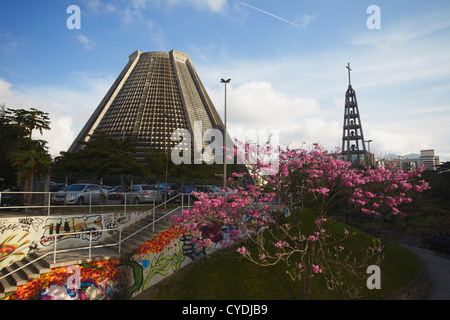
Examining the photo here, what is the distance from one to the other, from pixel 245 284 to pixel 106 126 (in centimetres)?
8598

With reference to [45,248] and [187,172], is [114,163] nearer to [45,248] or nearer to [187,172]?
[187,172]

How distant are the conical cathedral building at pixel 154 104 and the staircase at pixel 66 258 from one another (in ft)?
216

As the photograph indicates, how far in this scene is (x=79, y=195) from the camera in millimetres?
16688

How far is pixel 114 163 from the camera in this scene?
23.2m

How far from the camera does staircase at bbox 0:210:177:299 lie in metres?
9.23

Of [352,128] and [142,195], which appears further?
[352,128]

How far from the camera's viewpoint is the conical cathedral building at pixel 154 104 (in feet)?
272

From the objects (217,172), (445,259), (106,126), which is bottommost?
(445,259)

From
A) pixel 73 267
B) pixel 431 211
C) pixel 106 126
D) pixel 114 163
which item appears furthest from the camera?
pixel 106 126

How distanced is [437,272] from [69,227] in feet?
68.1

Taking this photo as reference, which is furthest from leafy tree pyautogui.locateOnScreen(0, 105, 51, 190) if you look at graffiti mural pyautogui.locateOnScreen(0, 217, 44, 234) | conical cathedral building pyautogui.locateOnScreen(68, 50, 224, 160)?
conical cathedral building pyautogui.locateOnScreen(68, 50, 224, 160)

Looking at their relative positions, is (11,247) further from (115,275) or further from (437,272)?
(437,272)

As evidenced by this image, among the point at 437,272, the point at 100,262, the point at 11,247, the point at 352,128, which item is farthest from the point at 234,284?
the point at 352,128
